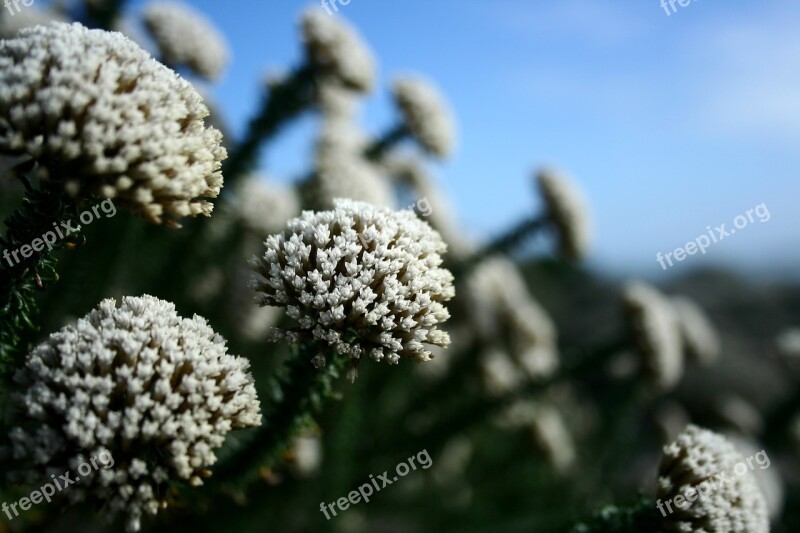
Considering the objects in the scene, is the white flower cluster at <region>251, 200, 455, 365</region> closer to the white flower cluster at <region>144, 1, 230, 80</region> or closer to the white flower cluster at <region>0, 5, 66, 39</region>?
the white flower cluster at <region>144, 1, 230, 80</region>

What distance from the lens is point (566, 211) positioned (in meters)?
7.37

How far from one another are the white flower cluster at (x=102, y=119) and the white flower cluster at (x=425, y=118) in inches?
175

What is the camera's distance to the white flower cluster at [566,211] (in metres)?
7.40

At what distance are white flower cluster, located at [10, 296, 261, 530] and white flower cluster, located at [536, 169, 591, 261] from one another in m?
5.74

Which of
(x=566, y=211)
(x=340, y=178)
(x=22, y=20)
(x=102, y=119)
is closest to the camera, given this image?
(x=102, y=119)

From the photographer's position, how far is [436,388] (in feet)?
28.7

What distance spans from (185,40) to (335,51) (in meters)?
1.58

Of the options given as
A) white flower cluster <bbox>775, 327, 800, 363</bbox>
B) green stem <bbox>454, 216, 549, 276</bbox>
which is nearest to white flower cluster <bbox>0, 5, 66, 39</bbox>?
green stem <bbox>454, 216, 549, 276</bbox>

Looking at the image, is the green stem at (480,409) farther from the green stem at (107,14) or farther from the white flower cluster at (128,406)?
the green stem at (107,14)

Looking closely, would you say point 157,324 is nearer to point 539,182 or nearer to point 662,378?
point 539,182

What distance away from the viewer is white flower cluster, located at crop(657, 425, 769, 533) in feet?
10.1

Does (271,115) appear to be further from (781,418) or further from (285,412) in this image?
(781,418)

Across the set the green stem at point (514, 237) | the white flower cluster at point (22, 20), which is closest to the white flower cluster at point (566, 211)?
the green stem at point (514, 237)

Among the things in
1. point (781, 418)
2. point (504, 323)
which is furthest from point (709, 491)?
point (781, 418)
